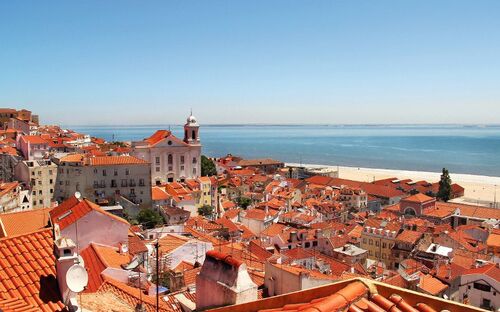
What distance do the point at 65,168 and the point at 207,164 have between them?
33.1 m

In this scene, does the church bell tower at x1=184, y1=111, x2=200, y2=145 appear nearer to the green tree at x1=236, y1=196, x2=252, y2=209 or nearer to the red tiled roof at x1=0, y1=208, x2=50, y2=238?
the green tree at x1=236, y1=196, x2=252, y2=209

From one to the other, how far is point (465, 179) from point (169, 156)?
58.3 metres

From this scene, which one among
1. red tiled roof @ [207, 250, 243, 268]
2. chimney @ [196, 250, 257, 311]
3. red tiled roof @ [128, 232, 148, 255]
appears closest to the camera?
chimney @ [196, 250, 257, 311]

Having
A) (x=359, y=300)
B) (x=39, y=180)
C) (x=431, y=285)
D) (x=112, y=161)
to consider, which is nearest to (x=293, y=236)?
(x=431, y=285)

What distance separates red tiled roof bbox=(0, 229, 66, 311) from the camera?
5.41 meters

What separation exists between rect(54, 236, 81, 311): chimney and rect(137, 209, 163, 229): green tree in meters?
26.9

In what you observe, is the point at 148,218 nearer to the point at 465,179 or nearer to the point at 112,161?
the point at 112,161

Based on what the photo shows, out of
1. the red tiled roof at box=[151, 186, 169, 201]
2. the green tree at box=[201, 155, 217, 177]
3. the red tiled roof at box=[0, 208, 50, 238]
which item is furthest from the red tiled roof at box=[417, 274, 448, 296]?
the green tree at box=[201, 155, 217, 177]

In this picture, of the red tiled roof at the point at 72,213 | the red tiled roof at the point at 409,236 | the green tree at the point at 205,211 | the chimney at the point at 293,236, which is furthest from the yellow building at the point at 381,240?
the red tiled roof at the point at 72,213

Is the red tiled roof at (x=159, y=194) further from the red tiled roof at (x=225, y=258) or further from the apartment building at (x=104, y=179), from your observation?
the red tiled roof at (x=225, y=258)

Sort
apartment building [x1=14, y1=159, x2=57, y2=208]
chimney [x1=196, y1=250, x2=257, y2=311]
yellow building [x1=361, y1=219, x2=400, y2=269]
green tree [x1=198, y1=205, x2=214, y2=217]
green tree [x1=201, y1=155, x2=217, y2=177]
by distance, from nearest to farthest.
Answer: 1. chimney [x1=196, y1=250, x2=257, y2=311]
2. yellow building [x1=361, y1=219, x2=400, y2=269]
3. apartment building [x1=14, y1=159, x2=57, y2=208]
4. green tree [x1=198, y1=205, x2=214, y2=217]
5. green tree [x1=201, y1=155, x2=217, y2=177]

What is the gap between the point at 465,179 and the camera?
83.0 meters

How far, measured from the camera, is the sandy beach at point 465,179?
63031 millimetres

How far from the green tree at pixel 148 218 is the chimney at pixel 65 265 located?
26938mm
